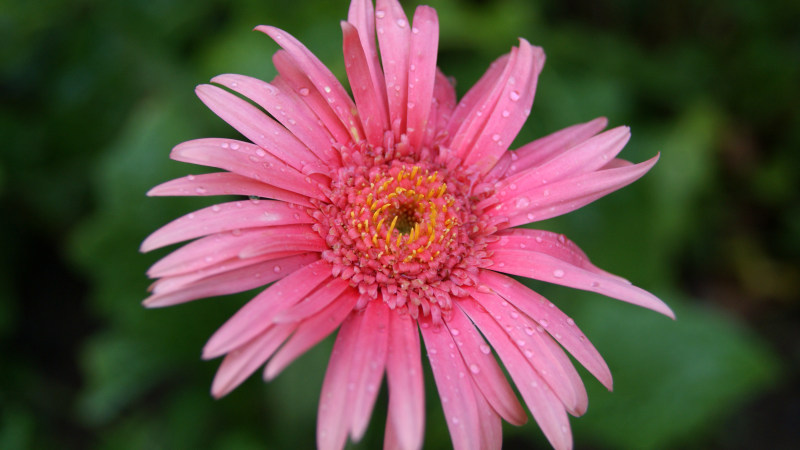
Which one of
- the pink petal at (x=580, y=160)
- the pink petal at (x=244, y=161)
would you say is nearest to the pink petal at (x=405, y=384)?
the pink petal at (x=244, y=161)

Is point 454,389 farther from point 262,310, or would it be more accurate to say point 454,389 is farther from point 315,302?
point 262,310

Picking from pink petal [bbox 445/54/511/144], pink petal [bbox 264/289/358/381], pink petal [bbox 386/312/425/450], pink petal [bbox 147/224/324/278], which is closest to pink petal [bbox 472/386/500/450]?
pink petal [bbox 386/312/425/450]

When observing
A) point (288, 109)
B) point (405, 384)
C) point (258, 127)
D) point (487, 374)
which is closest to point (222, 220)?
point (258, 127)

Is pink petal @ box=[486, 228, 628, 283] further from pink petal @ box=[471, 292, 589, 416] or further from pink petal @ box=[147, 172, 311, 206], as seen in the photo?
pink petal @ box=[147, 172, 311, 206]

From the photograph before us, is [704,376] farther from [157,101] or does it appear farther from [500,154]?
[157,101]

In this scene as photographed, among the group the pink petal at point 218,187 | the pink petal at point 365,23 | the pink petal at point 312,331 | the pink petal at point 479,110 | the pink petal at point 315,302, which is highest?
the pink petal at point 365,23

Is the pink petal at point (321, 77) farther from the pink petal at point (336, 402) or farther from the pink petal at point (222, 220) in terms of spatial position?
the pink petal at point (336, 402)

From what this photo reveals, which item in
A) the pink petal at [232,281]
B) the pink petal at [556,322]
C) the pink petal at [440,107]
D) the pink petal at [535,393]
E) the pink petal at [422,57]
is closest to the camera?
the pink petal at [232,281]
